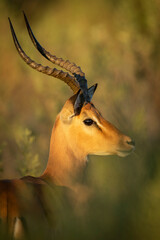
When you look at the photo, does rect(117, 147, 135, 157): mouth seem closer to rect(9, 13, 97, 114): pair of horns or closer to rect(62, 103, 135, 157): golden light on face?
rect(62, 103, 135, 157): golden light on face

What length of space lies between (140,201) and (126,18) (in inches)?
311

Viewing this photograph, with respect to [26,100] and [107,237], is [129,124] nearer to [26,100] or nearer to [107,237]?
[107,237]

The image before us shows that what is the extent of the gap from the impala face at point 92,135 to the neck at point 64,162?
0.19 ft

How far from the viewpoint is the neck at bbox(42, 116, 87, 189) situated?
15.1 ft

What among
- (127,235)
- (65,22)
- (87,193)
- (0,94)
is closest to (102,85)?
(0,94)

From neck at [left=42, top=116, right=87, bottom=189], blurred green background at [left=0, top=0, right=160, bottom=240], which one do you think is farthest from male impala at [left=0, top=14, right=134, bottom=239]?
blurred green background at [left=0, top=0, right=160, bottom=240]

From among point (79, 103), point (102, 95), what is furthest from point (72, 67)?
point (102, 95)

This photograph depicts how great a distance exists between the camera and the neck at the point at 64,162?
4.59m

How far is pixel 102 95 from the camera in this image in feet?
30.1

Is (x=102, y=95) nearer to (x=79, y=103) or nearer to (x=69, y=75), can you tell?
(x=69, y=75)

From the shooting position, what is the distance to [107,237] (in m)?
3.84

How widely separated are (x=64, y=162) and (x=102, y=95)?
463cm

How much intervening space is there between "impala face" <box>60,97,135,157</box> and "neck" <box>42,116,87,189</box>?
0.06 metres

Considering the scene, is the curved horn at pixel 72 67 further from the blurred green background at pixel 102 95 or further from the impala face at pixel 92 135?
the blurred green background at pixel 102 95
